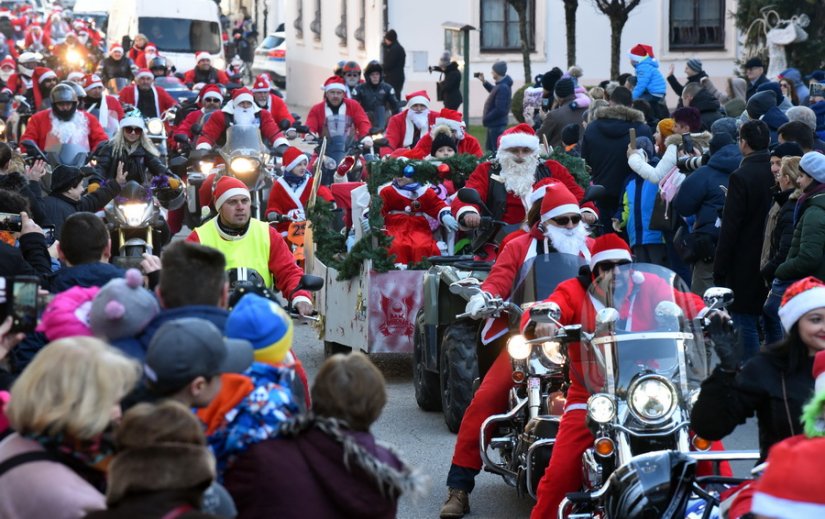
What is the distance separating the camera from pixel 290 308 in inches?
328

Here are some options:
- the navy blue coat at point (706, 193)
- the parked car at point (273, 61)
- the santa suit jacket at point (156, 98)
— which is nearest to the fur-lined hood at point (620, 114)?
the navy blue coat at point (706, 193)

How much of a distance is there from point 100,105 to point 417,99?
4.81 m

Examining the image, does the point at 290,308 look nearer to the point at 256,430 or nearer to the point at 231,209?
the point at 231,209

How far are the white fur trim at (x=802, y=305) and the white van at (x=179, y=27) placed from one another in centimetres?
3416

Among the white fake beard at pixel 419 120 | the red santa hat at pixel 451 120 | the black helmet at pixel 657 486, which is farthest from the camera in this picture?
the white fake beard at pixel 419 120

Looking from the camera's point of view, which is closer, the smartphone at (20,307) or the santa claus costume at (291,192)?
the smartphone at (20,307)

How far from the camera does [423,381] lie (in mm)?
10703

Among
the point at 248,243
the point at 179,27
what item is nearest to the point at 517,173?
the point at 248,243

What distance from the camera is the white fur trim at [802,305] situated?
17.7ft

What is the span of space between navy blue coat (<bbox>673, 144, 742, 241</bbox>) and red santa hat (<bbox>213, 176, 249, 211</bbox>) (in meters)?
3.97

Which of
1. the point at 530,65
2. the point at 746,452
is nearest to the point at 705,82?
the point at 746,452

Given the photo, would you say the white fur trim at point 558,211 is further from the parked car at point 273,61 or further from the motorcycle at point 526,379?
the parked car at point 273,61

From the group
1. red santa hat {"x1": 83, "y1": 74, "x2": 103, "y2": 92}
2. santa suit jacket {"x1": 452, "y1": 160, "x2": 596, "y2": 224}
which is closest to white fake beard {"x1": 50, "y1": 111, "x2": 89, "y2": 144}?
red santa hat {"x1": 83, "y1": 74, "x2": 103, "y2": 92}

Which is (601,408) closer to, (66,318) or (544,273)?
(544,273)
